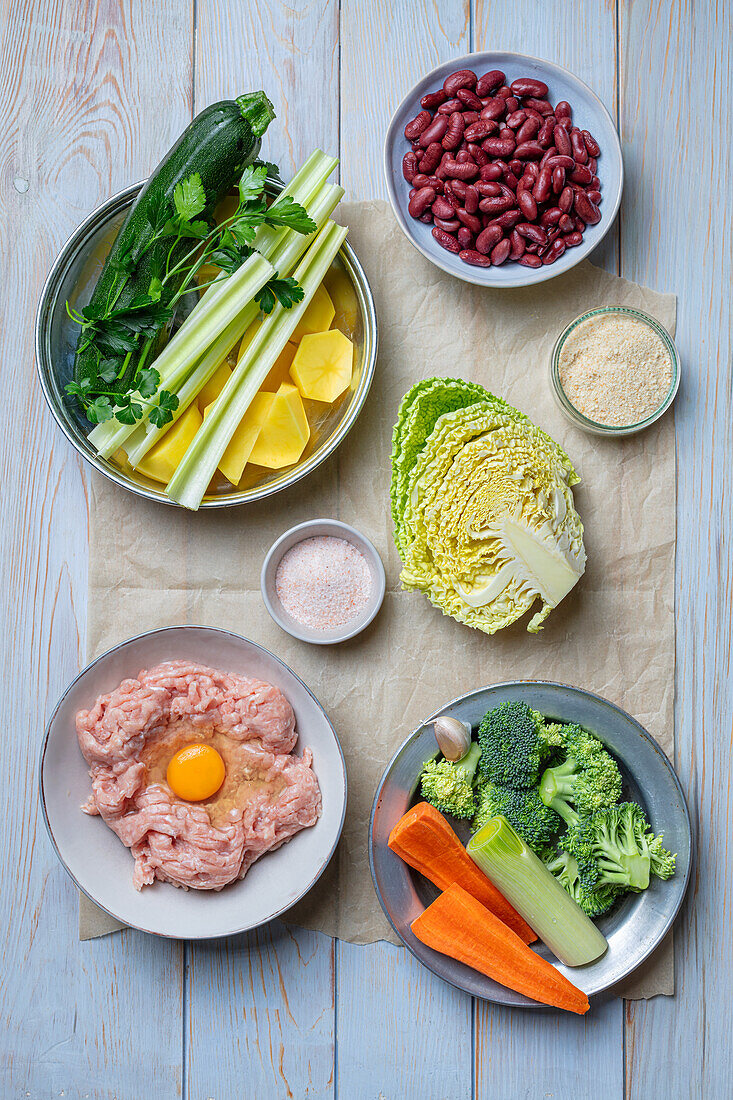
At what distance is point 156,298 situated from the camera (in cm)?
185

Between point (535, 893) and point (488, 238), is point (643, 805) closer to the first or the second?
point (535, 893)

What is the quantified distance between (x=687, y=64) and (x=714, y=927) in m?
2.42

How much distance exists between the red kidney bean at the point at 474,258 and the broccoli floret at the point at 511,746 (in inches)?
45.3

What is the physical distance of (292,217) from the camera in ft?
6.15

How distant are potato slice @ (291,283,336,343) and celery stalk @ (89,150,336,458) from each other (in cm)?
11

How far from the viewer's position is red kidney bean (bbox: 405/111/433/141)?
2.05 meters

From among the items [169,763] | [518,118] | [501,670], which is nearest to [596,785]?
[501,670]

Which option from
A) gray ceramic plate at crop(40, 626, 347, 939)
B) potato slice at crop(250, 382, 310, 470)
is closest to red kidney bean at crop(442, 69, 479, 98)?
potato slice at crop(250, 382, 310, 470)

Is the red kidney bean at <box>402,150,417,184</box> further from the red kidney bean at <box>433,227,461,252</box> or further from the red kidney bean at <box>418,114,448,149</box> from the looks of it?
the red kidney bean at <box>433,227,461,252</box>

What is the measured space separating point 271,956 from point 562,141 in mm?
2294

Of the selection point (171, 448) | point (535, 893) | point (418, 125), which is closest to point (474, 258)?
point (418, 125)

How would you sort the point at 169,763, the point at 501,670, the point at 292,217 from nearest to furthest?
the point at 292,217 → the point at 169,763 → the point at 501,670

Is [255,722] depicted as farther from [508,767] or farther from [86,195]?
[86,195]

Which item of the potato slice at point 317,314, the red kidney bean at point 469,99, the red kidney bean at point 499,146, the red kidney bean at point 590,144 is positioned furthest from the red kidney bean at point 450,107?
the potato slice at point 317,314
